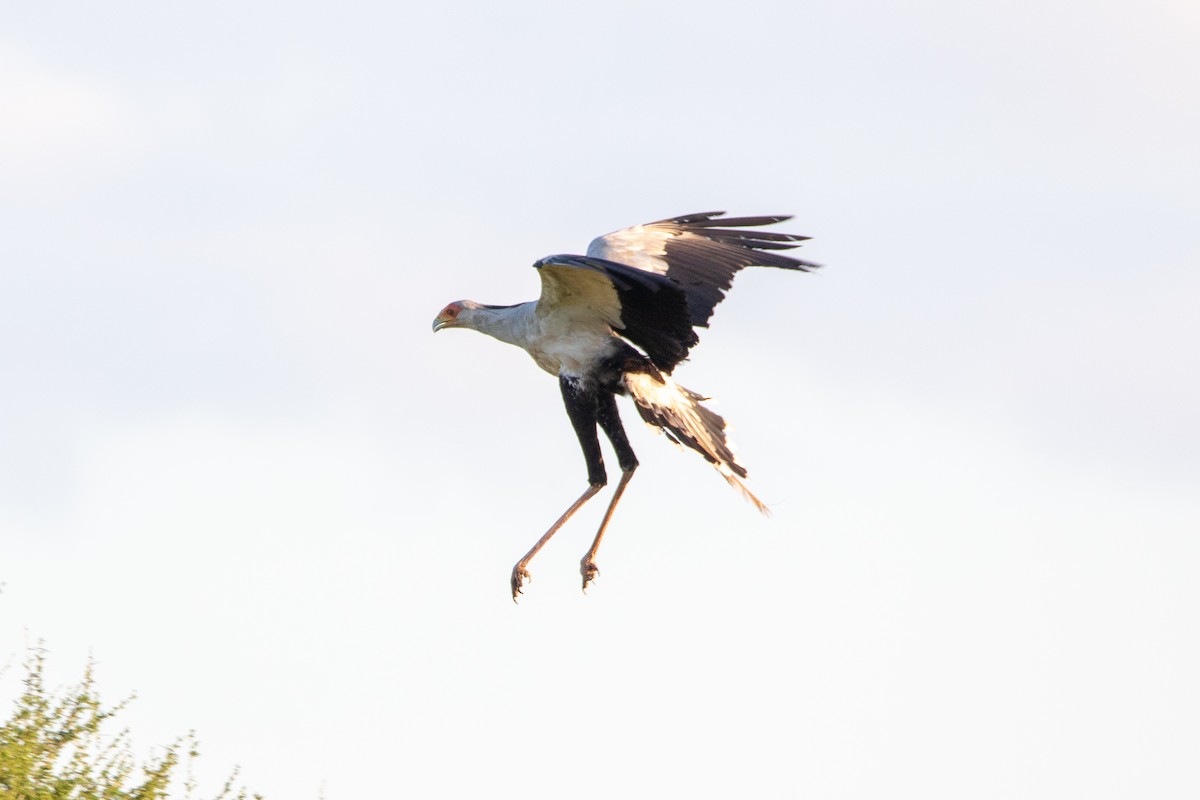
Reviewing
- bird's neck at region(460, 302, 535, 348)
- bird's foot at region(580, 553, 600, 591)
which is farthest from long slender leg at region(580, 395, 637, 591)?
bird's neck at region(460, 302, 535, 348)

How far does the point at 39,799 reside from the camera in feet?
24.5

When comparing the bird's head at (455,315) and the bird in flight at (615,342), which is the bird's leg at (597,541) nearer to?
the bird in flight at (615,342)

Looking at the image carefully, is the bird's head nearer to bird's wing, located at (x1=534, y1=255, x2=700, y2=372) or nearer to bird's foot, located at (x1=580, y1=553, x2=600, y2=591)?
bird's wing, located at (x1=534, y1=255, x2=700, y2=372)

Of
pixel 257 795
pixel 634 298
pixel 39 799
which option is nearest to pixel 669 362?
pixel 634 298

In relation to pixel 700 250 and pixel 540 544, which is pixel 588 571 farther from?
pixel 700 250

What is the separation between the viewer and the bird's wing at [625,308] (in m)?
8.81

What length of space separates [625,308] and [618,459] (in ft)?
3.33

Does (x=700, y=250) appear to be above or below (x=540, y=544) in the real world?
above

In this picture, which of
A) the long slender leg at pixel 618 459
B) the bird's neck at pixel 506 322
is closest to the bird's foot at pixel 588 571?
the long slender leg at pixel 618 459

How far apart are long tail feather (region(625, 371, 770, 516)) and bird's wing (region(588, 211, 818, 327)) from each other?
447 millimetres

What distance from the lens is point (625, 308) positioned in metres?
9.12

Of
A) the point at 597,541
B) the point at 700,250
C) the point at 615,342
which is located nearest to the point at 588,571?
the point at 597,541

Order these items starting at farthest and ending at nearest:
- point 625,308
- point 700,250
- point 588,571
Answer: point 700,250
point 588,571
point 625,308

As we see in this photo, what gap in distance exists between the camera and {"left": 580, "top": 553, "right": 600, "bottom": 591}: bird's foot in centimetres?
945
